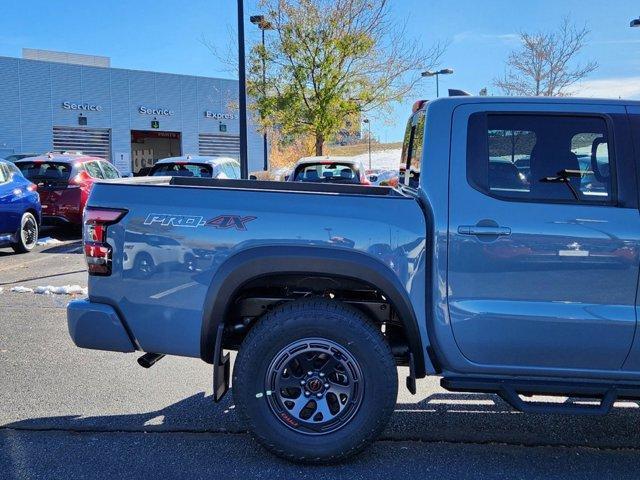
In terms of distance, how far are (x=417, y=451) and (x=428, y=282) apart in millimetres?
1094

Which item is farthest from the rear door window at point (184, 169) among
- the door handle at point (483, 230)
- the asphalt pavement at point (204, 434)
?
the door handle at point (483, 230)

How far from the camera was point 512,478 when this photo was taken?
132 inches

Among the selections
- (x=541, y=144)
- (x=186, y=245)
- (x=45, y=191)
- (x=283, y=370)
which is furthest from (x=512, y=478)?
(x=45, y=191)

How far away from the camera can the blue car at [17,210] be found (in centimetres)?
1030

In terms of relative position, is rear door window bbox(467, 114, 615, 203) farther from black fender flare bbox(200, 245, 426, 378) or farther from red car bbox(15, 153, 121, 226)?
red car bbox(15, 153, 121, 226)

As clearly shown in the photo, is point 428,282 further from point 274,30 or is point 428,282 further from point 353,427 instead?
point 274,30

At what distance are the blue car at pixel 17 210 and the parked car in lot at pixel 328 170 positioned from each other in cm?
480

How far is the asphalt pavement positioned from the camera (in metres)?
3.44

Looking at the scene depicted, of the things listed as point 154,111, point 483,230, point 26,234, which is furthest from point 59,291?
point 154,111

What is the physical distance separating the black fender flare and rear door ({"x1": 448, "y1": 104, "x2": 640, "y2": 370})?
27 cm

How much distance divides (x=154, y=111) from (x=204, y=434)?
37326 millimetres

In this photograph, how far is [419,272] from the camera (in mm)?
3328

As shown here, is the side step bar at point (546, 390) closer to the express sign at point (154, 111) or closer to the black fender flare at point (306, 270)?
the black fender flare at point (306, 270)

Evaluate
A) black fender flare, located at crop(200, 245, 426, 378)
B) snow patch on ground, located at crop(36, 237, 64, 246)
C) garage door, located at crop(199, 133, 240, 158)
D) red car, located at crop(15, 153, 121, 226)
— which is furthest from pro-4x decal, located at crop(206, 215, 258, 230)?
garage door, located at crop(199, 133, 240, 158)
